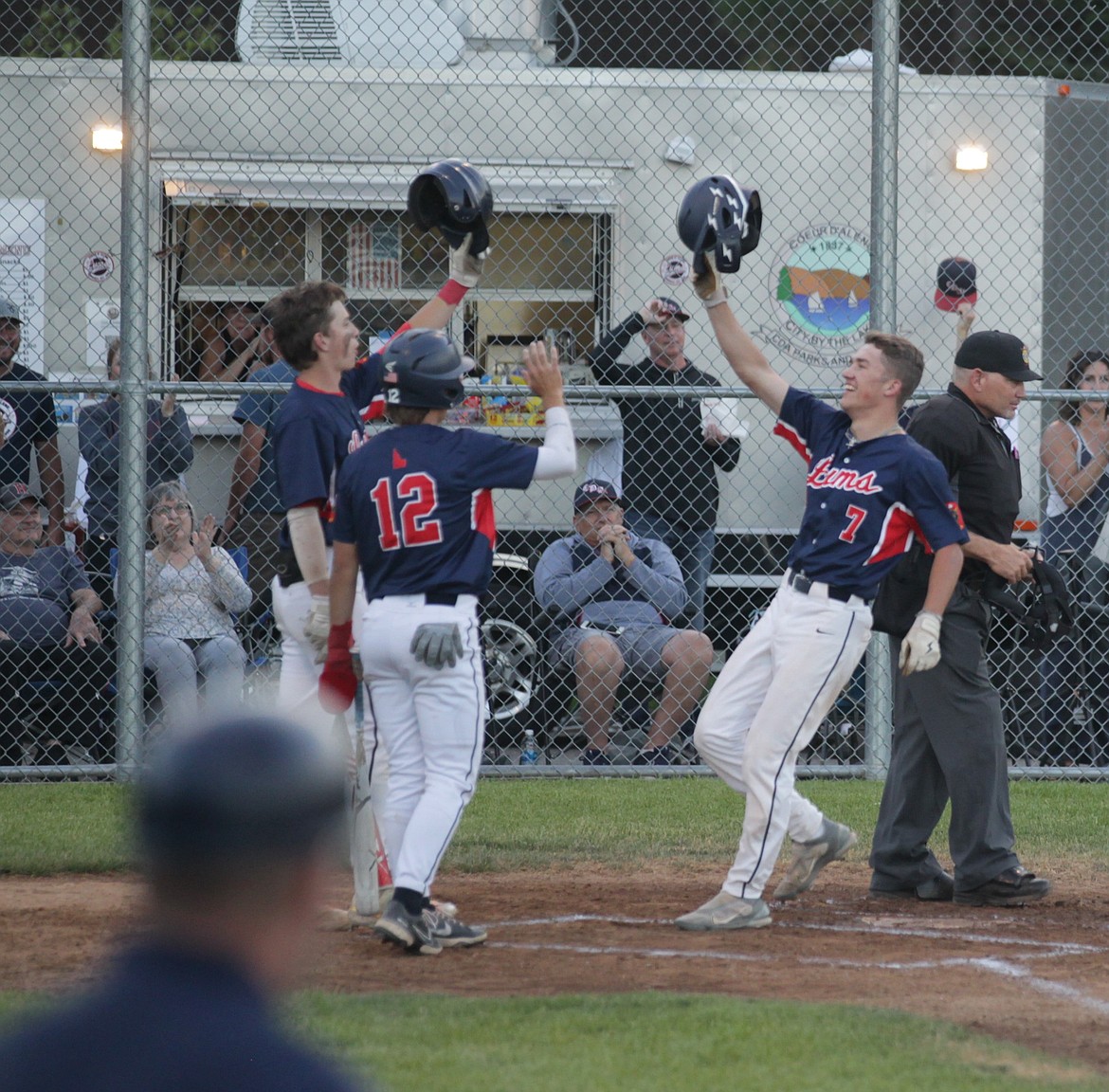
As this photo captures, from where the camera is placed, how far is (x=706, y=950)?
198 inches

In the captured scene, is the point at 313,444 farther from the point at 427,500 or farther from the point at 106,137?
the point at 106,137

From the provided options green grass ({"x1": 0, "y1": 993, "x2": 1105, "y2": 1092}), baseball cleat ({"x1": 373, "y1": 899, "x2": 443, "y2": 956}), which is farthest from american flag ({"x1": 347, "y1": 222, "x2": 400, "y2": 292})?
green grass ({"x1": 0, "y1": 993, "x2": 1105, "y2": 1092})

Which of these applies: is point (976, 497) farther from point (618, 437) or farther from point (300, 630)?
point (618, 437)

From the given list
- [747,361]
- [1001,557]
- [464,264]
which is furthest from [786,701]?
[464,264]

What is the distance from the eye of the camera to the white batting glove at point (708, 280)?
572 cm

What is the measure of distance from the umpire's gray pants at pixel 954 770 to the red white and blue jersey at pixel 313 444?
2.19 meters

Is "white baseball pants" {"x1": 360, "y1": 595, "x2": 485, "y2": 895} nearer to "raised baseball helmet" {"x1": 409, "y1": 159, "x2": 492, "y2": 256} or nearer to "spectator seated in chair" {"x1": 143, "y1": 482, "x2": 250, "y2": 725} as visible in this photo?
"raised baseball helmet" {"x1": 409, "y1": 159, "x2": 492, "y2": 256}

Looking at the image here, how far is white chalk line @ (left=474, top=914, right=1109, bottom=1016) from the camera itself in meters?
4.65

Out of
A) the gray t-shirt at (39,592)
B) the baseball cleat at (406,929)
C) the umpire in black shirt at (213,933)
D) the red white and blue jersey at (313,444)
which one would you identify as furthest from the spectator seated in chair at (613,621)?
the umpire in black shirt at (213,933)

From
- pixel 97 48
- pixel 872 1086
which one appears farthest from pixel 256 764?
pixel 97 48

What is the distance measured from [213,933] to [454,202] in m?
4.39

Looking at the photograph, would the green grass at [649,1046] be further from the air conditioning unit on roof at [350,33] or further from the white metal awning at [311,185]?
the air conditioning unit on roof at [350,33]

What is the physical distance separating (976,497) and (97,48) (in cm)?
1275

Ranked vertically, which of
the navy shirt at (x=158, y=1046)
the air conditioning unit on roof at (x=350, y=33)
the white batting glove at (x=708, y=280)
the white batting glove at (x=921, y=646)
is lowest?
the navy shirt at (x=158, y=1046)
